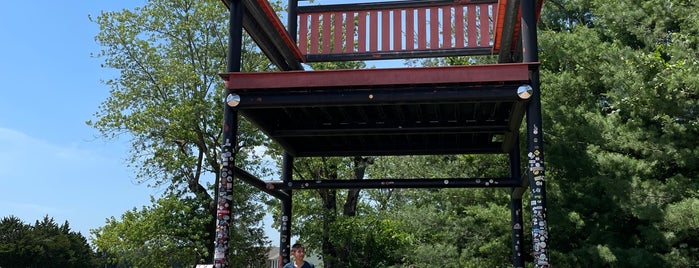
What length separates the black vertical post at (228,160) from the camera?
545cm

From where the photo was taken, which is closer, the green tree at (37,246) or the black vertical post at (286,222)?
the black vertical post at (286,222)

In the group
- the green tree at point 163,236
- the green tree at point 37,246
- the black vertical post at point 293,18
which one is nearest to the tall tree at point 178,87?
the green tree at point 163,236

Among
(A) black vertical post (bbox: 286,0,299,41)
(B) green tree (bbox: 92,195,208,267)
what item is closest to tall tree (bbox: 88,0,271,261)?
(B) green tree (bbox: 92,195,208,267)

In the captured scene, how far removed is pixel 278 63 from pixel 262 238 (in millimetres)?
17687

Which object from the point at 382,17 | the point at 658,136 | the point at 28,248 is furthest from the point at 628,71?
the point at 28,248

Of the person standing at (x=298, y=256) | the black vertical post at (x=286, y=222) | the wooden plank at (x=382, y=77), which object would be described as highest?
the wooden plank at (x=382, y=77)

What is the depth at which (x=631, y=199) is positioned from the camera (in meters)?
9.05

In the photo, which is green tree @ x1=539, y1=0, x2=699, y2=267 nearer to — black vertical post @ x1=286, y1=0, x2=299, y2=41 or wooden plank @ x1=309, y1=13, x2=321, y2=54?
wooden plank @ x1=309, y1=13, x2=321, y2=54

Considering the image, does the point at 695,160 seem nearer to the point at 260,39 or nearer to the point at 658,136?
the point at 658,136

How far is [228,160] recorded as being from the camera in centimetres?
556

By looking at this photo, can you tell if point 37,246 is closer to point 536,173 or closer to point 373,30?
point 373,30

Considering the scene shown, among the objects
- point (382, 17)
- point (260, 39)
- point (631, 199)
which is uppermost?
point (382, 17)

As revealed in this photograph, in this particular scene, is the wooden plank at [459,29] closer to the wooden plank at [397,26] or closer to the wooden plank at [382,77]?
the wooden plank at [397,26]

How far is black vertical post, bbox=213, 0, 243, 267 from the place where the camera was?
215 inches
